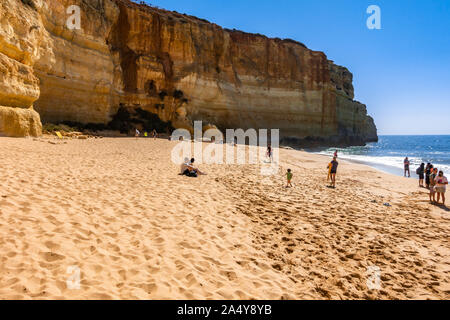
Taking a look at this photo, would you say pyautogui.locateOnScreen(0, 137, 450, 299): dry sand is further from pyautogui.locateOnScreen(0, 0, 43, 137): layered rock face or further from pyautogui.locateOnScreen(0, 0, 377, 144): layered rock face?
pyautogui.locateOnScreen(0, 0, 377, 144): layered rock face

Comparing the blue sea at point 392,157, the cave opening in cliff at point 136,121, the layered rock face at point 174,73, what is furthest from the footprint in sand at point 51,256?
the cave opening in cliff at point 136,121

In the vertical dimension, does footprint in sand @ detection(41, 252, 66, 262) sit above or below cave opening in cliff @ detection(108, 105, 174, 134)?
below

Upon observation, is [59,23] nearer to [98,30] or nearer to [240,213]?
[98,30]

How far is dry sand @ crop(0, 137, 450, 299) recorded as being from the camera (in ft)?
9.73

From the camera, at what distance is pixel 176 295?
2820mm

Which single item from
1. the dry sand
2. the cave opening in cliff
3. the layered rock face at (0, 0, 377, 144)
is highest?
the layered rock face at (0, 0, 377, 144)

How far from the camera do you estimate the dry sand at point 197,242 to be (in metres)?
2.96

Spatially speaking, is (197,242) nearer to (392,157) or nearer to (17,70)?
(17,70)

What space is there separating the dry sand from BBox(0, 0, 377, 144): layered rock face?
1216cm

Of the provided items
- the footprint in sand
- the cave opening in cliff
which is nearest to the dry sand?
the footprint in sand

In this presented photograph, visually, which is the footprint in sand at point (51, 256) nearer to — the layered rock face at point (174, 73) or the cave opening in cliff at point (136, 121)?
the layered rock face at point (174, 73)

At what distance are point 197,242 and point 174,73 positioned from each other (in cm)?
3160

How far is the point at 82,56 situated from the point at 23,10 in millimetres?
8683

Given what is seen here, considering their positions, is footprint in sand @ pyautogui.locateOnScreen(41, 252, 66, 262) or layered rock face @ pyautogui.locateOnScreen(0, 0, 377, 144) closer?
footprint in sand @ pyautogui.locateOnScreen(41, 252, 66, 262)
